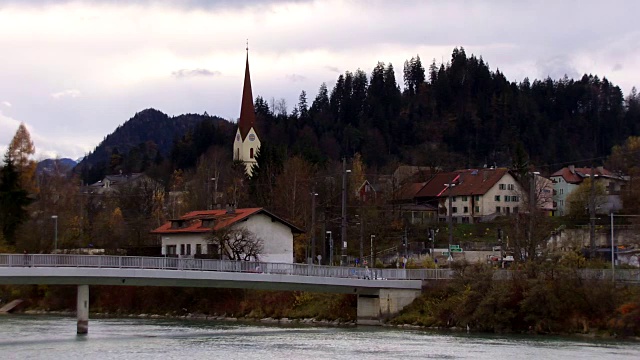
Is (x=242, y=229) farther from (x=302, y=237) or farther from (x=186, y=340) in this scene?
(x=186, y=340)

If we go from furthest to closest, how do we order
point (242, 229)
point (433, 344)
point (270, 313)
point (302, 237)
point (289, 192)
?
point (289, 192) → point (302, 237) → point (242, 229) → point (270, 313) → point (433, 344)

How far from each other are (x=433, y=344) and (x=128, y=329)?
22.1 meters

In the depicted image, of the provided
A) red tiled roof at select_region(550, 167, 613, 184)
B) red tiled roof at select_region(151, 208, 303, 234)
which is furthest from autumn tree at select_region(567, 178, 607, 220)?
red tiled roof at select_region(151, 208, 303, 234)

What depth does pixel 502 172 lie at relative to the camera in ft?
445

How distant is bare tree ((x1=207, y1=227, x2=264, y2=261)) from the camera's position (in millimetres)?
81688

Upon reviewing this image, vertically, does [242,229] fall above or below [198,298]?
above

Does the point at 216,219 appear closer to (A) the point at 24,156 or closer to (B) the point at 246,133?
(A) the point at 24,156

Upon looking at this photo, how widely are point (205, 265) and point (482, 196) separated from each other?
250 feet

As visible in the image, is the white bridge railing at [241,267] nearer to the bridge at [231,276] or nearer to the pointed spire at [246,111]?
the bridge at [231,276]

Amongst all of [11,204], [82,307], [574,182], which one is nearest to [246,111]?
[574,182]

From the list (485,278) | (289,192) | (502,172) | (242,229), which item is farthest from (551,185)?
(485,278)

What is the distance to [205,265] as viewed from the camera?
62.1m

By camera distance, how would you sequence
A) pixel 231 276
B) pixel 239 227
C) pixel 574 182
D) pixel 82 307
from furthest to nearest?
pixel 574 182 → pixel 239 227 → pixel 231 276 → pixel 82 307

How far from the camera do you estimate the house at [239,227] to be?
84375 millimetres
